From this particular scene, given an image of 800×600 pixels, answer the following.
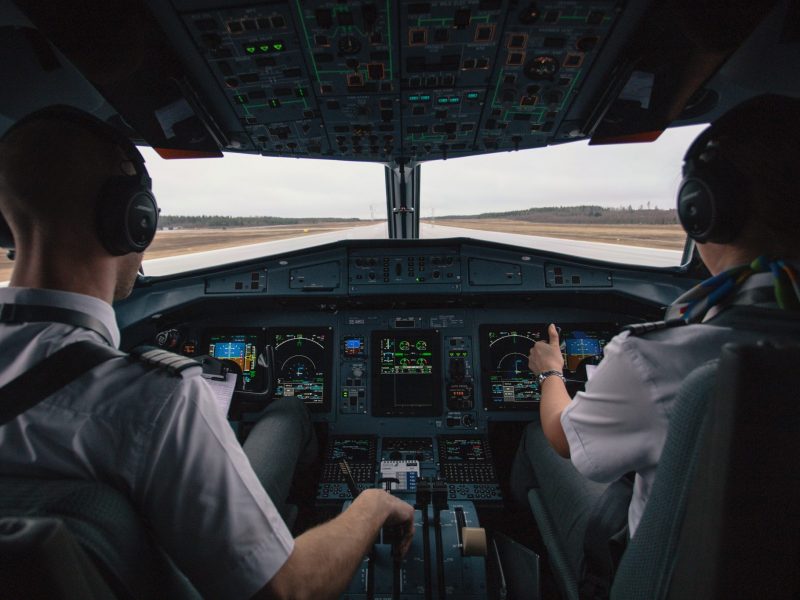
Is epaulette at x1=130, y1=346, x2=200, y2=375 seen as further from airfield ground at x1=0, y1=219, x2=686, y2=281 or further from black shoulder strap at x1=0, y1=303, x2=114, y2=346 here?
airfield ground at x1=0, y1=219, x2=686, y2=281

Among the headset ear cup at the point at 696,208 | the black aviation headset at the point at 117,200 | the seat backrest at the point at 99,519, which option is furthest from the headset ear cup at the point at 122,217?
the headset ear cup at the point at 696,208

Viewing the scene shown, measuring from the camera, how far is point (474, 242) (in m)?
2.58

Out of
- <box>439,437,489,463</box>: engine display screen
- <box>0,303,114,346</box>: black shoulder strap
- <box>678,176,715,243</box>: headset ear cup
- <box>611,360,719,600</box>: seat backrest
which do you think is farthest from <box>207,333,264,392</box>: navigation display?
<box>678,176,715,243</box>: headset ear cup

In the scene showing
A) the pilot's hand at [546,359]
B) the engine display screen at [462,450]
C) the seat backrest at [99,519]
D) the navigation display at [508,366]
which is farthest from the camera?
the navigation display at [508,366]

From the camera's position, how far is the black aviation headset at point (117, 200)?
0.82 m

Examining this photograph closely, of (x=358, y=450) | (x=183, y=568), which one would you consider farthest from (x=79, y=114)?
(x=358, y=450)

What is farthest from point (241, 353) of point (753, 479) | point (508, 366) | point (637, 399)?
point (753, 479)

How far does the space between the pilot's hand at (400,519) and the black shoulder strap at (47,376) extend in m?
0.84

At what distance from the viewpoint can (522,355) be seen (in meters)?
2.68

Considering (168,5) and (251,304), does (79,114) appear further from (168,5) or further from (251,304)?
(251,304)

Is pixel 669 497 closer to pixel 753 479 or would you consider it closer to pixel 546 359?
pixel 753 479

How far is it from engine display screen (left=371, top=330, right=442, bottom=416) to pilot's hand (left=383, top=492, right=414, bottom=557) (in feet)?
4.01

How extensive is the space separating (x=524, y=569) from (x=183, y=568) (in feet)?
5.07

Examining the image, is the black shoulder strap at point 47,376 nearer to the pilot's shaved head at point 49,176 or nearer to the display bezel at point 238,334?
the pilot's shaved head at point 49,176
